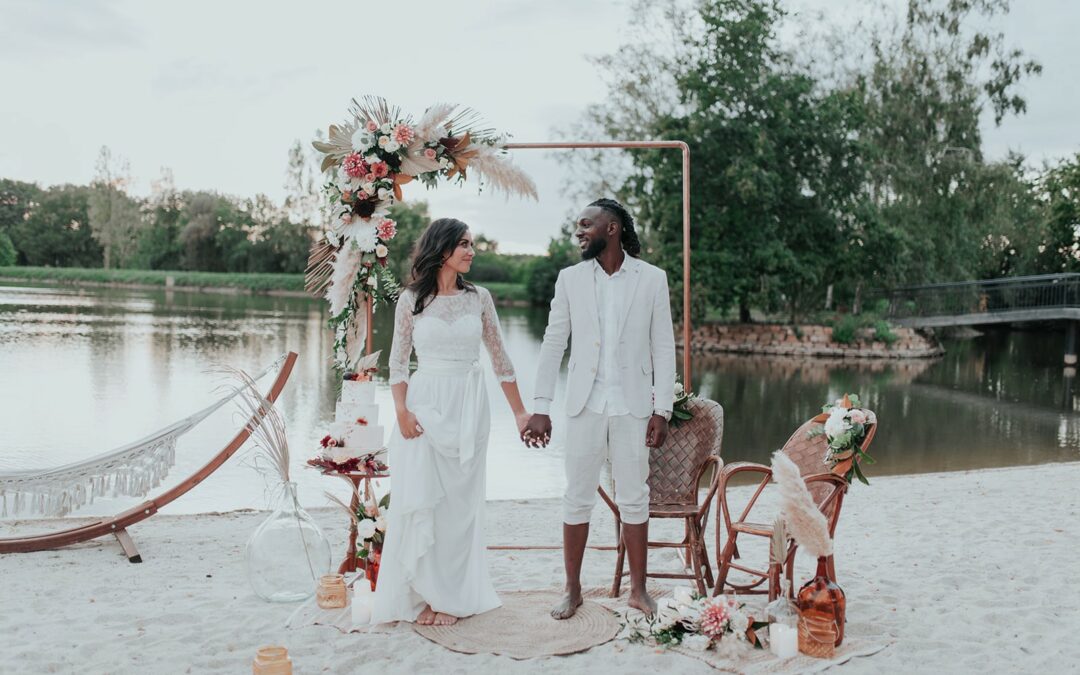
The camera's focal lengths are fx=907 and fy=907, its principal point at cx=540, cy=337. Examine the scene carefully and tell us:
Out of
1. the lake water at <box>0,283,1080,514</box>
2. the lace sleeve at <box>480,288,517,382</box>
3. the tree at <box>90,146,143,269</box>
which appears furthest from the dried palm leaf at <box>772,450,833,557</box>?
the tree at <box>90,146,143,269</box>

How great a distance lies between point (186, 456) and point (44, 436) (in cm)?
181

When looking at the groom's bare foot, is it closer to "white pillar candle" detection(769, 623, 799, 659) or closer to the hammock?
"white pillar candle" detection(769, 623, 799, 659)

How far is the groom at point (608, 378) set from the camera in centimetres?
374

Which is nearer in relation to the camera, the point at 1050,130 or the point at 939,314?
the point at 939,314

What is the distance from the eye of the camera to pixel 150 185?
5466 cm


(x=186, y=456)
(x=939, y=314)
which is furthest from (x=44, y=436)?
(x=939, y=314)

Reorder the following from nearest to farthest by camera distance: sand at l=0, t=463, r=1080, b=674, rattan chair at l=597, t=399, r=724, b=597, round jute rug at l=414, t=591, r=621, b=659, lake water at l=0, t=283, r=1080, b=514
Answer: sand at l=0, t=463, r=1080, b=674 < round jute rug at l=414, t=591, r=621, b=659 < rattan chair at l=597, t=399, r=724, b=597 < lake water at l=0, t=283, r=1080, b=514

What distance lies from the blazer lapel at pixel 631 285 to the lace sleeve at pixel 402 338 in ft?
2.88

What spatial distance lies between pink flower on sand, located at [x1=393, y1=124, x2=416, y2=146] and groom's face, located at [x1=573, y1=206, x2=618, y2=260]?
0.98 meters

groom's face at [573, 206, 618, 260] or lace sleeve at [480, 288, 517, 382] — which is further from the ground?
groom's face at [573, 206, 618, 260]

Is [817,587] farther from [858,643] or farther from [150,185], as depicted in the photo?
[150,185]

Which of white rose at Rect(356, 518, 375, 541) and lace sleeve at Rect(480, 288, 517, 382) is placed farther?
white rose at Rect(356, 518, 375, 541)

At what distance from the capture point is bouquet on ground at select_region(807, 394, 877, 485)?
385 cm

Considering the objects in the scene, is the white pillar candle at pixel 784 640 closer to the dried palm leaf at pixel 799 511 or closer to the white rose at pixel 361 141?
the dried palm leaf at pixel 799 511
